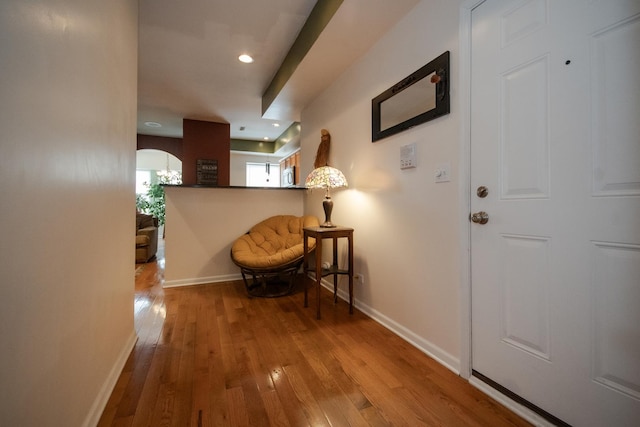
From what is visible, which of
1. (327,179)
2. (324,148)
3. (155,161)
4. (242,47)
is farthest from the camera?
(155,161)

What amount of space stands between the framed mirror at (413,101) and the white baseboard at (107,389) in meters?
2.27

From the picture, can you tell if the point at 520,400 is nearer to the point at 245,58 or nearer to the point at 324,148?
the point at 324,148

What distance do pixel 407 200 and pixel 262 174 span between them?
641cm

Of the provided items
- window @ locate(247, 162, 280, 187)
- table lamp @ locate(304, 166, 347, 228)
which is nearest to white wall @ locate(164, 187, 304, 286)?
table lamp @ locate(304, 166, 347, 228)

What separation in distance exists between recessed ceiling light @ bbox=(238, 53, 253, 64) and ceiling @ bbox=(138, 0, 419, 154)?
6cm

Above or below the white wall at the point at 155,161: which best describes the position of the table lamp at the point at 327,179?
below

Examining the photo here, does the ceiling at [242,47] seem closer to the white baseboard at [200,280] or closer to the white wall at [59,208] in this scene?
the white wall at [59,208]

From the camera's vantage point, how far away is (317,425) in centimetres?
118

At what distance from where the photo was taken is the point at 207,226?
345 centimetres

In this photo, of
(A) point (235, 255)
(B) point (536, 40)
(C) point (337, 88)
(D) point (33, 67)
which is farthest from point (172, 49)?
(B) point (536, 40)

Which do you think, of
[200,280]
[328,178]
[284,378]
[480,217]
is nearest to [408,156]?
[480,217]

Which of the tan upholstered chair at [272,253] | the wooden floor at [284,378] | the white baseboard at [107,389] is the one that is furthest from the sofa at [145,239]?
the white baseboard at [107,389]

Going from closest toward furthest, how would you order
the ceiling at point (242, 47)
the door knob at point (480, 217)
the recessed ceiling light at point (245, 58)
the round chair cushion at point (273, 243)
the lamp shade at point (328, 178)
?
1. the door knob at point (480, 217)
2. the ceiling at point (242, 47)
3. the lamp shade at point (328, 178)
4. the round chair cushion at point (273, 243)
5. the recessed ceiling light at point (245, 58)

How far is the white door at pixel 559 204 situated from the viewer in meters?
0.95
